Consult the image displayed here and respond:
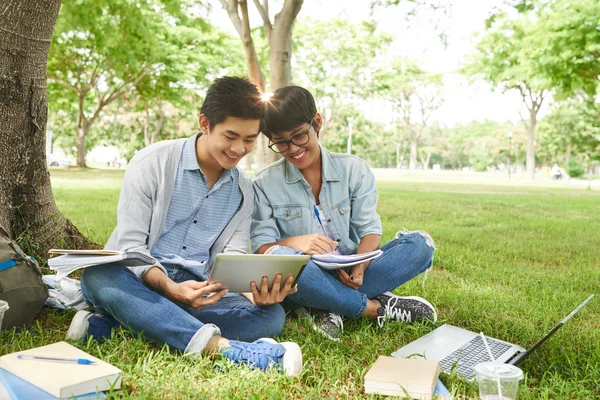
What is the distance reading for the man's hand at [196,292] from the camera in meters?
2.16

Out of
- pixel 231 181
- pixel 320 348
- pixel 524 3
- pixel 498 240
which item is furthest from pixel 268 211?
pixel 524 3

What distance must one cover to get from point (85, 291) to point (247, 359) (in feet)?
2.37

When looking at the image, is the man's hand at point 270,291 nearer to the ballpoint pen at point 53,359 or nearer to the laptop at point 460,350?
the laptop at point 460,350

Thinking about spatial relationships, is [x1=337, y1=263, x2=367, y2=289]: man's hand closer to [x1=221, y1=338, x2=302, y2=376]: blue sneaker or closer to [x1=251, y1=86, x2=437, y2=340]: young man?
[x1=251, y1=86, x2=437, y2=340]: young man

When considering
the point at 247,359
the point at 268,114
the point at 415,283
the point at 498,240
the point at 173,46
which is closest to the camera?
the point at 247,359

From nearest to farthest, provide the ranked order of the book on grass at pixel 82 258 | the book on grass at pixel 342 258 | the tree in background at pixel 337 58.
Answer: the book on grass at pixel 82 258
the book on grass at pixel 342 258
the tree in background at pixel 337 58

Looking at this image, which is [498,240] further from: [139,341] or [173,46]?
[173,46]

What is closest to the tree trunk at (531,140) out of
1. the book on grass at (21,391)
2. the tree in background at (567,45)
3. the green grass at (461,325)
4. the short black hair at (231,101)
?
the tree in background at (567,45)

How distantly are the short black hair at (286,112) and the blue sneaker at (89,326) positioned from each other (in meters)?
1.08

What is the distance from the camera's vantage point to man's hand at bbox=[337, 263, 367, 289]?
268 centimetres

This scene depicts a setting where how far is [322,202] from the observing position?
2830mm

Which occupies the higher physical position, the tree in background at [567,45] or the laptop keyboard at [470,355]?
the tree in background at [567,45]

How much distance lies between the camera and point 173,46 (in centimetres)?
1830

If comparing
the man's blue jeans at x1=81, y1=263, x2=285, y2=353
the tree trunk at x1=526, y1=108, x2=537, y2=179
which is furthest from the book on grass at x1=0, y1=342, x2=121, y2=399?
the tree trunk at x1=526, y1=108, x2=537, y2=179
